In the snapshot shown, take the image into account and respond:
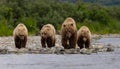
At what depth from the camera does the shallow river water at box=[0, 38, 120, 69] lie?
20312 millimetres

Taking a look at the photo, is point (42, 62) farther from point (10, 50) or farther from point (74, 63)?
point (10, 50)

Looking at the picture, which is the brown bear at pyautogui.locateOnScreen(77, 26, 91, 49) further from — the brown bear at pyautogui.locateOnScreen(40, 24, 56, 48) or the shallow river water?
the brown bear at pyautogui.locateOnScreen(40, 24, 56, 48)

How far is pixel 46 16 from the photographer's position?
7269 centimetres

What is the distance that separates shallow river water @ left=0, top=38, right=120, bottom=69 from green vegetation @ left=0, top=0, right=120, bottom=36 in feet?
100

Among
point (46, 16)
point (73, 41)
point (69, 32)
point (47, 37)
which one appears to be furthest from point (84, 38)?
point (46, 16)

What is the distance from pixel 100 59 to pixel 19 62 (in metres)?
3.59

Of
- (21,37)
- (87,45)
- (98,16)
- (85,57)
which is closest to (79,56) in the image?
(85,57)

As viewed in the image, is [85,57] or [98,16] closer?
[85,57]

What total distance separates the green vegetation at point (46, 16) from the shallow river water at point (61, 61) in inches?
1204

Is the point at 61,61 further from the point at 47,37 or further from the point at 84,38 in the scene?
the point at 47,37

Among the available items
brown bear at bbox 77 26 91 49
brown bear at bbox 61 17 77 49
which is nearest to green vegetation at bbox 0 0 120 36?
brown bear at bbox 77 26 91 49

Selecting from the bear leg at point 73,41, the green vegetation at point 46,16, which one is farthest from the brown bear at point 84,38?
the green vegetation at point 46,16

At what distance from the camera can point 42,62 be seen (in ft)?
72.4

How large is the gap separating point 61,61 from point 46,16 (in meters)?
50.5
